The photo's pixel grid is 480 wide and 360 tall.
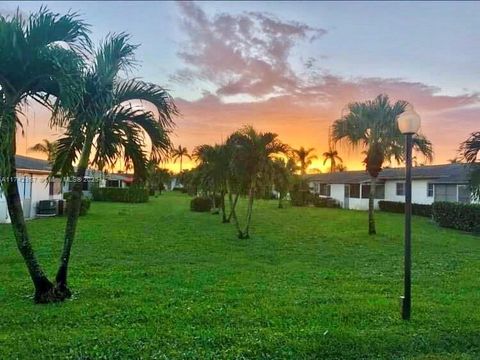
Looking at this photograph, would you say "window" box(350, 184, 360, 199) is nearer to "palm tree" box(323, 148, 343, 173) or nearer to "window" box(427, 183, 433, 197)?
"window" box(427, 183, 433, 197)

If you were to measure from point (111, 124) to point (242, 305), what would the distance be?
3.64 metres

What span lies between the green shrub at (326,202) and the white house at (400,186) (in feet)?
1.70

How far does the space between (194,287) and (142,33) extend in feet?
24.0

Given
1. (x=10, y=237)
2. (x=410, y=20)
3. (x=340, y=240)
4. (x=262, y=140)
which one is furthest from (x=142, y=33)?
(x=340, y=240)

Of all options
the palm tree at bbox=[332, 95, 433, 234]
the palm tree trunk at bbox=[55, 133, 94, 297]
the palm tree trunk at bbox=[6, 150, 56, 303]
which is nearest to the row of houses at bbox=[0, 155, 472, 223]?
the palm tree at bbox=[332, 95, 433, 234]

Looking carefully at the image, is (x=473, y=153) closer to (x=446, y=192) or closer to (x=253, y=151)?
(x=253, y=151)

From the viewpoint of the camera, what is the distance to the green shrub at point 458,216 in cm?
1919

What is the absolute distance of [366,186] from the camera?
35094mm

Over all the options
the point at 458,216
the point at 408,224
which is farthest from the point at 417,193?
the point at 408,224

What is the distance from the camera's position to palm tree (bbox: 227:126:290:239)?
1473cm

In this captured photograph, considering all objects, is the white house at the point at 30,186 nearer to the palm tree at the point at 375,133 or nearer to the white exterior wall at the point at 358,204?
the palm tree at the point at 375,133

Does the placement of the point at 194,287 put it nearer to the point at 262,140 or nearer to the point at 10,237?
the point at 262,140

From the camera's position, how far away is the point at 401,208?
30.6m

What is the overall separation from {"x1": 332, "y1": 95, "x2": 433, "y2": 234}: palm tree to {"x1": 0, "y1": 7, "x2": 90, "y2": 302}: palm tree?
1311cm
